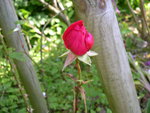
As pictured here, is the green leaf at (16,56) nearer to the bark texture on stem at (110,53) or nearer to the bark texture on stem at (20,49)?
the bark texture on stem at (20,49)

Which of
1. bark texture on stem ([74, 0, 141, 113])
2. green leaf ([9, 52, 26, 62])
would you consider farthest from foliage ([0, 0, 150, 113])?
bark texture on stem ([74, 0, 141, 113])

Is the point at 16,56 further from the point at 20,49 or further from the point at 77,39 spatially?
the point at 77,39

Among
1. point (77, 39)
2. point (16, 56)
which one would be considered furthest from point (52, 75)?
point (77, 39)

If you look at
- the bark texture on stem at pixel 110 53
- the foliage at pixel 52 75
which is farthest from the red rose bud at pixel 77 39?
the foliage at pixel 52 75

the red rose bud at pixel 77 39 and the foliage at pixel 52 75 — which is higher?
the red rose bud at pixel 77 39

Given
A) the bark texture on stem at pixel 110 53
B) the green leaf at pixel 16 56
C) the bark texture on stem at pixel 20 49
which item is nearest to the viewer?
the bark texture on stem at pixel 110 53
